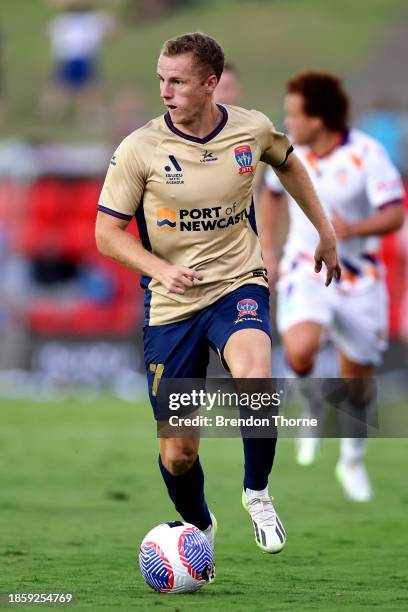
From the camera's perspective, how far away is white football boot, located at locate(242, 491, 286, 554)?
6.50m

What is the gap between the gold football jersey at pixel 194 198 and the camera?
656cm

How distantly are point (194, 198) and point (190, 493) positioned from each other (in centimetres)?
146

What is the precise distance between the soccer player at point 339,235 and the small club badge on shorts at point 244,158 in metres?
3.16

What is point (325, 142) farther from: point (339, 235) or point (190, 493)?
point (190, 493)

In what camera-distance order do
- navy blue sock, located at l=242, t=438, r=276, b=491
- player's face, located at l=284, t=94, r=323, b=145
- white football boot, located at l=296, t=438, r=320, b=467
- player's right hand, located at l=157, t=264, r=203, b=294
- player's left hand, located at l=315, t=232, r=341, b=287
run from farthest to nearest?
white football boot, located at l=296, t=438, r=320, b=467 < player's face, located at l=284, t=94, r=323, b=145 < player's left hand, located at l=315, t=232, r=341, b=287 < navy blue sock, located at l=242, t=438, r=276, b=491 < player's right hand, located at l=157, t=264, r=203, b=294

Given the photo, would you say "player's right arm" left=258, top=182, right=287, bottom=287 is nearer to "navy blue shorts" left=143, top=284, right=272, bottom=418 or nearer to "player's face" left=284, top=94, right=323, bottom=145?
"player's face" left=284, top=94, right=323, bottom=145

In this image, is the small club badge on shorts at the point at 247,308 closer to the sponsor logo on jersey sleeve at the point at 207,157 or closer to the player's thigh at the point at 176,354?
the player's thigh at the point at 176,354

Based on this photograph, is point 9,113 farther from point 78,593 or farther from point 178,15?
point 78,593

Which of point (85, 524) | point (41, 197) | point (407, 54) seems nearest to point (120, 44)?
point (407, 54)

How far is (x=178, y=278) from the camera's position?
247 inches

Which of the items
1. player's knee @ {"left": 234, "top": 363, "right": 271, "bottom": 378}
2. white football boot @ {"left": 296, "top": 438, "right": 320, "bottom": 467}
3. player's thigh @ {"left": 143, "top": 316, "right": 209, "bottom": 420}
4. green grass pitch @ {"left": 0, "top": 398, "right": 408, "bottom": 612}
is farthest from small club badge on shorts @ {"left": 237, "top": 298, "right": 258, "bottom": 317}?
white football boot @ {"left": 296, "top": 438, "right": 320, "bottom": 467}

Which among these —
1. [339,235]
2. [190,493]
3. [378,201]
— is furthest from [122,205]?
[378,201]

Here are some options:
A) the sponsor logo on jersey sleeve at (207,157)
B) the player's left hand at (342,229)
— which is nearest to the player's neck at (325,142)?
the player's left hand at (342,229)

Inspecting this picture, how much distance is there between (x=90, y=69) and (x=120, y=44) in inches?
81.2
